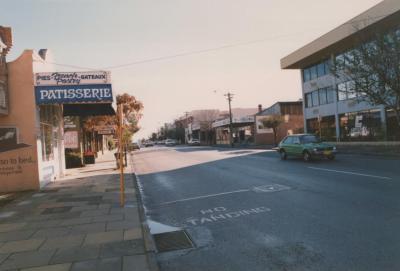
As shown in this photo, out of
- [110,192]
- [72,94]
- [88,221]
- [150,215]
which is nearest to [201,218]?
[150,215]

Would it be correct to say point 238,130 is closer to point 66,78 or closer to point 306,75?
point 306,75

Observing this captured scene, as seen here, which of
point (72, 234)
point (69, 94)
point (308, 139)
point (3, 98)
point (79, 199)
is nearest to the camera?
point (72, 234)

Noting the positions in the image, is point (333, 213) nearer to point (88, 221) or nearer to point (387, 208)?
point (387, 208)

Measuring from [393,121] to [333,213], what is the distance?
25.0 meters

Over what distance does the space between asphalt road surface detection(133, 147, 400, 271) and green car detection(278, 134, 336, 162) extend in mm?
6998

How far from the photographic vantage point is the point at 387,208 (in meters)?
7.77

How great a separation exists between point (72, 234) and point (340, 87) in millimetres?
33857

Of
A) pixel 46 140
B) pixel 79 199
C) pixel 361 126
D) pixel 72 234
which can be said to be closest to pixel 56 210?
pixel 79 199

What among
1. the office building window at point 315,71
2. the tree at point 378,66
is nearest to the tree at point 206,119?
the office building window at point 315,71

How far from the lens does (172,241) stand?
6695 mm

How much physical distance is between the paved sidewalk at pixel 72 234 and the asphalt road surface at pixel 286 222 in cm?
63

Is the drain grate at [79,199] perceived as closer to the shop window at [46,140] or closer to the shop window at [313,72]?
the shop window at [46,140]

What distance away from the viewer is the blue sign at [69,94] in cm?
1348

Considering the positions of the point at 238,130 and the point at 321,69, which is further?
the point at 238,130
